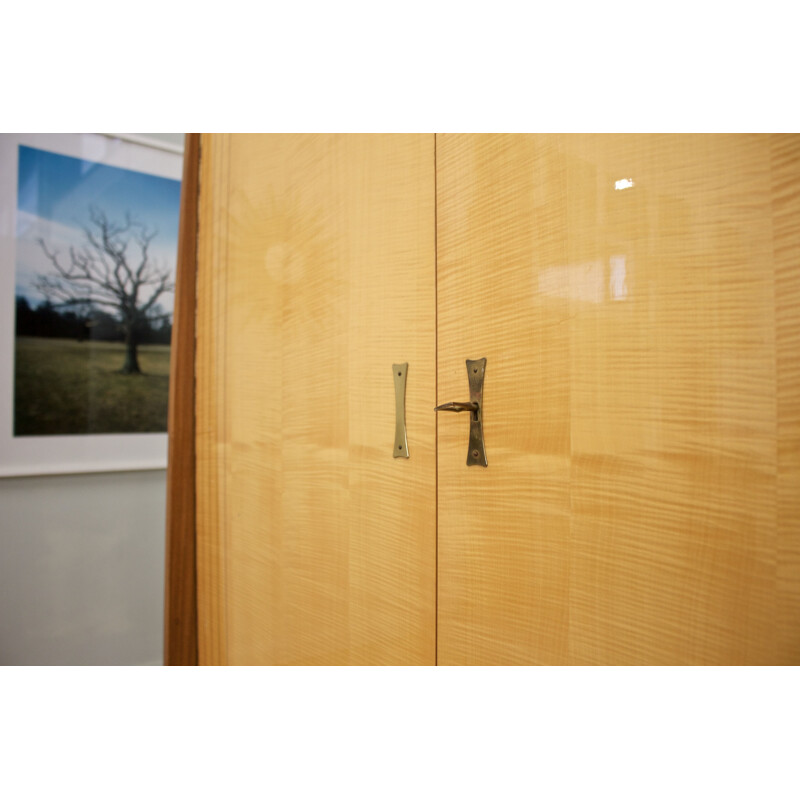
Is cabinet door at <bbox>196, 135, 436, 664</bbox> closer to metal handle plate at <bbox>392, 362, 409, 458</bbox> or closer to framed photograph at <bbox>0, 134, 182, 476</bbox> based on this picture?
metal handle plate at <bbox>392, 362, 409, 458</bbox>

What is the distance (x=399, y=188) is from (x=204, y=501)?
0.82m

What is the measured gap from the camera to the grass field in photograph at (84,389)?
1521 mm

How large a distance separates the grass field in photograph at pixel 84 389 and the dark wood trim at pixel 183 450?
0.54 meters

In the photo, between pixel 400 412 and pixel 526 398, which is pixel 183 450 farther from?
pixel 526 398

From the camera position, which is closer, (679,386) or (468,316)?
(679,386)

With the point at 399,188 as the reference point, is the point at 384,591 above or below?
below

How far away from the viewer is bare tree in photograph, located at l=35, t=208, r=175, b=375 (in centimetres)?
157

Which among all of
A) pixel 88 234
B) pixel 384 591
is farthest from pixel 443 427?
pixel 88 234

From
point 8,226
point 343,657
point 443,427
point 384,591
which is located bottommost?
point 343,657

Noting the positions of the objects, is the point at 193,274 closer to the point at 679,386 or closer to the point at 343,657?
the point at 343,657

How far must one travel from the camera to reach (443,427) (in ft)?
2.50

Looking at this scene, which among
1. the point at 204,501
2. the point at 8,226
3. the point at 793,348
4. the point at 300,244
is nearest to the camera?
the point at 793,348

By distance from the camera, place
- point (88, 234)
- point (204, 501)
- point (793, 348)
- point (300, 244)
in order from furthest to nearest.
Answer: point (88, 234), point (204, 501), point (300, 244), point (793, 348)

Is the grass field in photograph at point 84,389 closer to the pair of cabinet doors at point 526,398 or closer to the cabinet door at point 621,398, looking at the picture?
the pair of cabinet doors at point 526,398
